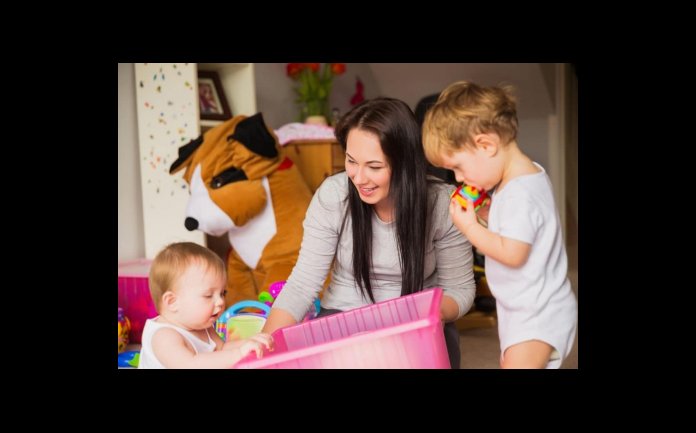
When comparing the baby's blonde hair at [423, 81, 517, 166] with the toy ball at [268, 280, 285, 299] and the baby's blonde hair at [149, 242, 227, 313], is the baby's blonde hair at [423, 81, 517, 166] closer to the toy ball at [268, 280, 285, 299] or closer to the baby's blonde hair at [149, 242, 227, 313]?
the baby's blonde hair at [149, 242, 227, 313]

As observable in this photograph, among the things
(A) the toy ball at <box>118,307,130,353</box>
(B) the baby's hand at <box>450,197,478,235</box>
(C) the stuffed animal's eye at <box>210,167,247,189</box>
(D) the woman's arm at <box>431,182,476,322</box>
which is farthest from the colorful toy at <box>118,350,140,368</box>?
(B) the baby's hand at <box>450,197,478,235</box>

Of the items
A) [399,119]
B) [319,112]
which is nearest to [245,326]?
[399,119]

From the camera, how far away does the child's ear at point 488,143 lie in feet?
2.89

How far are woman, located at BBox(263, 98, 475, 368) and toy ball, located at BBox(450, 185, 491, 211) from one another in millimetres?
246

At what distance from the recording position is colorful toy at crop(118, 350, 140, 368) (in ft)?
5.57

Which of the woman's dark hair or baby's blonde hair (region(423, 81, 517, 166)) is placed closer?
baby's blonde hair (region(423, 81, 517, 166))

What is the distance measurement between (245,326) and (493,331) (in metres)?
0.89

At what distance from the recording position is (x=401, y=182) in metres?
1.18

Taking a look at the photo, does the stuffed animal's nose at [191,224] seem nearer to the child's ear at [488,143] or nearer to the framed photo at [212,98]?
the framed photo at [212,98]

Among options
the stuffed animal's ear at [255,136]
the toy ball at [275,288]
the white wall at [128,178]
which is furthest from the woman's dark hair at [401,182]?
the white wall at [128,178]

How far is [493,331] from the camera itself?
83.4 inches

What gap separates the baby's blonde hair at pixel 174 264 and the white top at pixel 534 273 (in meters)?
0.48
